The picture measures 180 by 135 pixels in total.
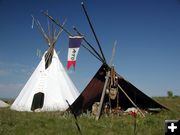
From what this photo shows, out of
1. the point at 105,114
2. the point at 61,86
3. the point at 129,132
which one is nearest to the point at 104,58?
the point at 105,114

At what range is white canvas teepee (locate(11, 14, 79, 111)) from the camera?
753 inches

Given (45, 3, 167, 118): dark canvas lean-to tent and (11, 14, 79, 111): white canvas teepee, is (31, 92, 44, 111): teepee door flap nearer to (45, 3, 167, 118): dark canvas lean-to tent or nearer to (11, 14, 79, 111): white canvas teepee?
(11, 14, 79, 111): white canvas teepee

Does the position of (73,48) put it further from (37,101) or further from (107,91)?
(37,101)

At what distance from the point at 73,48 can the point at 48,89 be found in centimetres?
874

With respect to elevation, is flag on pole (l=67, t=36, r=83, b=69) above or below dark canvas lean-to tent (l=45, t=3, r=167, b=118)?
above

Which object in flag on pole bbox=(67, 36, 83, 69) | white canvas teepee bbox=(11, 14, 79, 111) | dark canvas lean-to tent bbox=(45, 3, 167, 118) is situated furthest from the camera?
white canvas teepee bbox=(11, 14, 79, 111)

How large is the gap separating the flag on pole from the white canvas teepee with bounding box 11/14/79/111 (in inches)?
298

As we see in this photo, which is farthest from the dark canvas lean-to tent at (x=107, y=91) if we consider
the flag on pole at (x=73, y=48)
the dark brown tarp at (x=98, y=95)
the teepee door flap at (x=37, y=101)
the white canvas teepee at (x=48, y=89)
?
the teepee door flap at (x=37, y=101)

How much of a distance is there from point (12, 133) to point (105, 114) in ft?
16.5

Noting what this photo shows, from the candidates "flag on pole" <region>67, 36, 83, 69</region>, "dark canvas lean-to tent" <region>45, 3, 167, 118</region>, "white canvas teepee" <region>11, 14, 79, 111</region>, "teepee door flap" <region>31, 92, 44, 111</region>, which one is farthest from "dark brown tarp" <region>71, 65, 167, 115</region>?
"teepee door flap" <region>31, 92, 44, 111</region>

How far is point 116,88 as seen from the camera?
42.9 feet

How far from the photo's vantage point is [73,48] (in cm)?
1157

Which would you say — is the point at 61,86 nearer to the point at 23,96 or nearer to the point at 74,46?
the point at 23,96

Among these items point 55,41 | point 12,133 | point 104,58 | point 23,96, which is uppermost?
point 55,41
